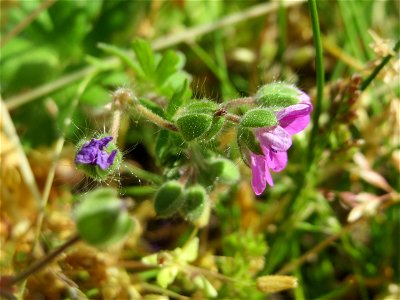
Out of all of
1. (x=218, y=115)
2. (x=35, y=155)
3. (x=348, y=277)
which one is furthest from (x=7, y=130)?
(x=348, y=277)

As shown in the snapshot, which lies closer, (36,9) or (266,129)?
(266,129)

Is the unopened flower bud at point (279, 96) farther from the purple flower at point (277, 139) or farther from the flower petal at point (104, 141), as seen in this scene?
the flower petal at point (104, 141)

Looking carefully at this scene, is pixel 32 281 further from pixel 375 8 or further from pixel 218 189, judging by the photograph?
pixel 375 8

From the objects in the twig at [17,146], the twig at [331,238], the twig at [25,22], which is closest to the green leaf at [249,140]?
the twig at [331,238]

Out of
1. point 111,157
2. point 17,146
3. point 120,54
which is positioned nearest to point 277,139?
point 111,157

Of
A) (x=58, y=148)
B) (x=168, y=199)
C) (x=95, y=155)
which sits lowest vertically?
(x=58, y=148)

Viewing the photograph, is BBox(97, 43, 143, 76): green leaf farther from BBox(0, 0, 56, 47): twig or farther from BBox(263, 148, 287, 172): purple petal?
BBox(263, 148, 287, 172): purple petal

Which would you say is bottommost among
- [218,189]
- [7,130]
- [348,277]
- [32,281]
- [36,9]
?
[348,277]

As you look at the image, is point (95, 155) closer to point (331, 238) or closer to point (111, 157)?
point (111, 157)
